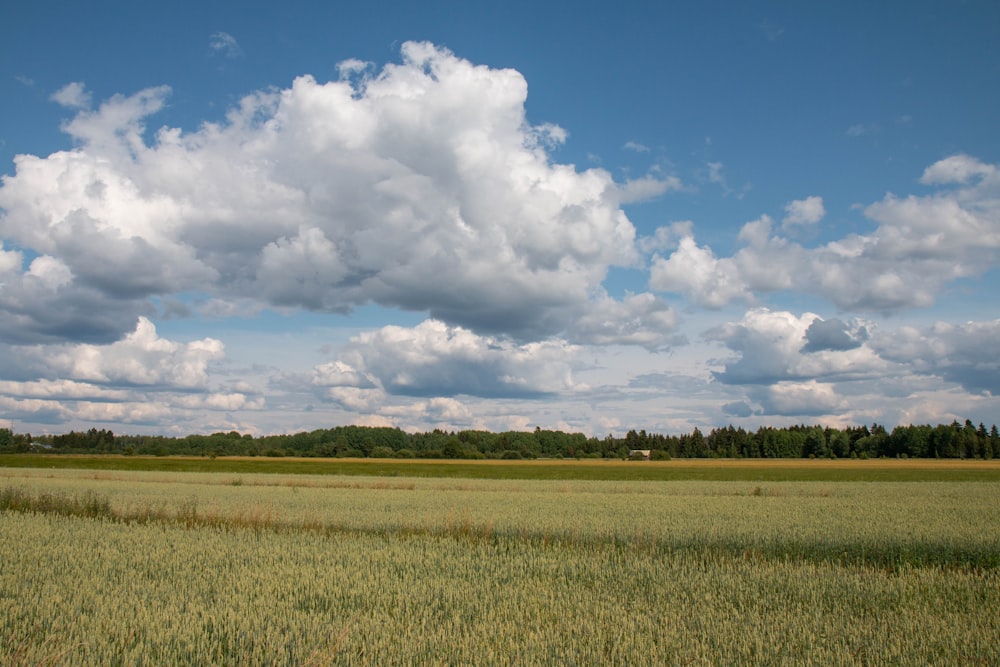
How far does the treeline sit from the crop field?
117 metres

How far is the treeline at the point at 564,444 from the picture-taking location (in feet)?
470

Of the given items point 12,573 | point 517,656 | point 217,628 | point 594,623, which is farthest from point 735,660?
point 12,573

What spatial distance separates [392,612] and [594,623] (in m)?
2.93

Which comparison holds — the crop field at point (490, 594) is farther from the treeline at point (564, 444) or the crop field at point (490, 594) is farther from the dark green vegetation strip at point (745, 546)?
the treeline at point (564, 444)

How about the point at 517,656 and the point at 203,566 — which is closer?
the point at 517,656

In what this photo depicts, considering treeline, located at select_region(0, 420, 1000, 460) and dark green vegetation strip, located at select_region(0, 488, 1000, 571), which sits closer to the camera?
dark green vegetation strip, located at select_region(0, 488, 1000, 571)

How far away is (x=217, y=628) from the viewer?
7.84 m

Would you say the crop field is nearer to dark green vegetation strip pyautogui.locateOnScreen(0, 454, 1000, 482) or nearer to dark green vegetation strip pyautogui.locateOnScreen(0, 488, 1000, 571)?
dark green vegetation strip pyautogui.locateOnScreen(0, 488, 1000, 571)

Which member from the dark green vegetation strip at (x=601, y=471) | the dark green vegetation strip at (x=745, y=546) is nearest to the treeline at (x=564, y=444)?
the dark green vegetation strip at (x=601, y=471)

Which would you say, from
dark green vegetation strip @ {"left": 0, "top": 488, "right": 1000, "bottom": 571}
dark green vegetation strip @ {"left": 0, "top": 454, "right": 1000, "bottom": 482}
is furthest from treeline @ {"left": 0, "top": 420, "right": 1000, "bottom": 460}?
dark green vegetation strip @ {"left": 0, "top": 488, "right": 1000, "bottom": 571}

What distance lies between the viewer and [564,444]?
18550 cm

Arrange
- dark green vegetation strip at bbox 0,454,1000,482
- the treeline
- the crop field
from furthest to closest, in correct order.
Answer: the treeline
dark green vegetation strip at bbox 0,454,1000,482
the crop field

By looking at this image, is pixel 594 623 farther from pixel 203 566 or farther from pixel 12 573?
pixel 12 573

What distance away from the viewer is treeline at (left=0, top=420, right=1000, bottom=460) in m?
143
